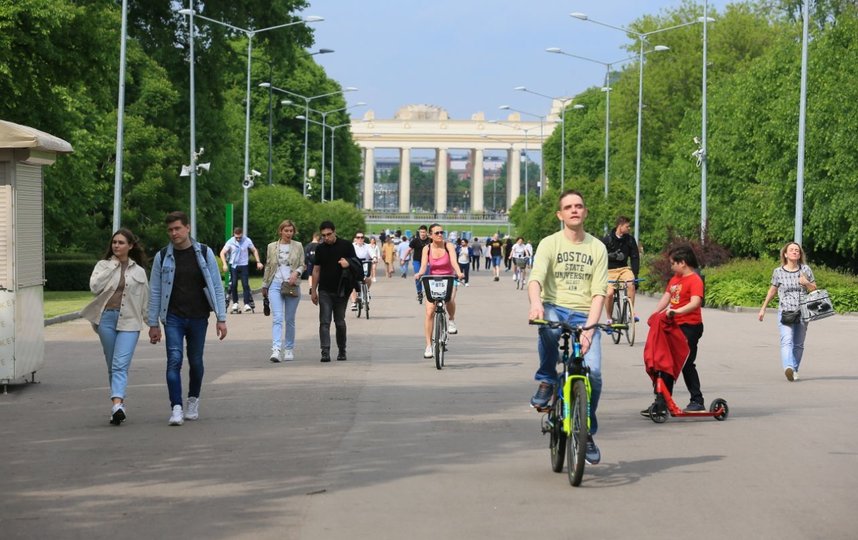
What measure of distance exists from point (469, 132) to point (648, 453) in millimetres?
150443

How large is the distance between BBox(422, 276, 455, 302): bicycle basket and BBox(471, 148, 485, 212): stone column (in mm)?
143852

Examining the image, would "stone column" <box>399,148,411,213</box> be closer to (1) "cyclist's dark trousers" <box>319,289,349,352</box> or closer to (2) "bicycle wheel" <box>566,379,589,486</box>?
(1) "cyclist's dark trousers" <box>319,289,349,352</box>

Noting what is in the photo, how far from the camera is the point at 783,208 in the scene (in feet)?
162

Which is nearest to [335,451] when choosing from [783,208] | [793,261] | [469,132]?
[793,261]

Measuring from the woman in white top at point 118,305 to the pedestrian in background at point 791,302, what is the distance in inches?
278

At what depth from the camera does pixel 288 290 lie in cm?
1959

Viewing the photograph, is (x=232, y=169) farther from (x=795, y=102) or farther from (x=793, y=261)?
(x=793, y=261)

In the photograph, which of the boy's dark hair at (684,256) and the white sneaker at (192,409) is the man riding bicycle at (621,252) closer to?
the boy's dark hair at (684,256)

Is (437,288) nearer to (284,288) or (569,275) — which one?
(284,288)

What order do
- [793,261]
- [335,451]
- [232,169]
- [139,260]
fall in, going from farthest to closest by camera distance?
[232,169]
[793,261]
[139,260]
[335,451]

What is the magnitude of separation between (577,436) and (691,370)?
4.47 meters

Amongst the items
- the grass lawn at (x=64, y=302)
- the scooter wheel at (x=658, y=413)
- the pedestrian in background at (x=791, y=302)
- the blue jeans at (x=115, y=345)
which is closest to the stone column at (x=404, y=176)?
the grass lawn at (x=64, y=302)

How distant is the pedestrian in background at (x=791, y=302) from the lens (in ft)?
56.8

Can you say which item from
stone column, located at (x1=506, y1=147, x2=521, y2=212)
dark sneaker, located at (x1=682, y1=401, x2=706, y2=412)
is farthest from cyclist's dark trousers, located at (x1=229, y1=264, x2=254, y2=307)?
stone column, located at (x1=506, y1=147, x2=521, y2=212)
